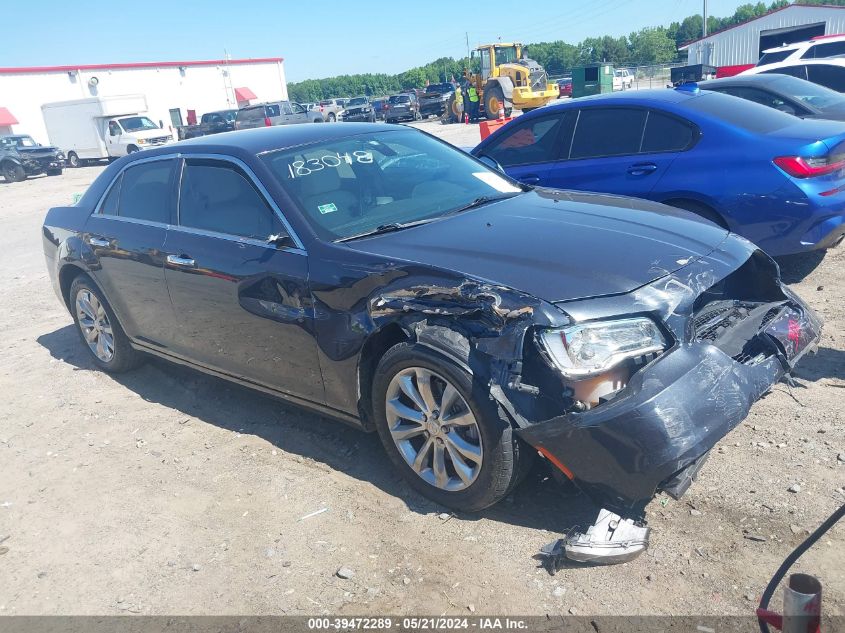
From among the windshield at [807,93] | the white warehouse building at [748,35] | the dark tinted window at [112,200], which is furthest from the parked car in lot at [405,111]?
the dark tinted window at [112,200]

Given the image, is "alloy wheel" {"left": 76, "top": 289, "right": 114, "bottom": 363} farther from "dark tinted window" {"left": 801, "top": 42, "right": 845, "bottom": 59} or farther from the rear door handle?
"dark tinted window" {"left": 801, "top": 42, "right": 845, "bottom": 59}

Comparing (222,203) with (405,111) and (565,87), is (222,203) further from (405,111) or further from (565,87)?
(565,87)

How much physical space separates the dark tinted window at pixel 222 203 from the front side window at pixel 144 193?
8.4 inches

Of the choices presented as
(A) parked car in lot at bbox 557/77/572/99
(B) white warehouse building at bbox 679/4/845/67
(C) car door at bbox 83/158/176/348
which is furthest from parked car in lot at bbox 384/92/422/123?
(C) car door at bbox 83/158/176/348

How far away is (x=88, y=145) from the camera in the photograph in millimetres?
32812

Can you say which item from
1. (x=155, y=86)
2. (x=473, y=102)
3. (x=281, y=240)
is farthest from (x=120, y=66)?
(x=281, y=240)

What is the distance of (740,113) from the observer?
6.10 m

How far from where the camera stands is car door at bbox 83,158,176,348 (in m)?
4.76

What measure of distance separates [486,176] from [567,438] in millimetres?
2366

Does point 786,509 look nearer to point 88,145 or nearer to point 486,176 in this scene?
point 486,176

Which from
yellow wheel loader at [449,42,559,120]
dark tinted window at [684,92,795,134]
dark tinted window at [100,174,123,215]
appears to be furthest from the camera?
yellow wheel loader at [449,42,559,120]

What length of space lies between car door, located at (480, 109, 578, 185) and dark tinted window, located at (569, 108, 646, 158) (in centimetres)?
12

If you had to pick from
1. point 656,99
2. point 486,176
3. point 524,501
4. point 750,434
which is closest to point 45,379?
point 486,176

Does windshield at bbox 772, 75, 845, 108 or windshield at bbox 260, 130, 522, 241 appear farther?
windshield at bbox 772, 75, 845, 108
